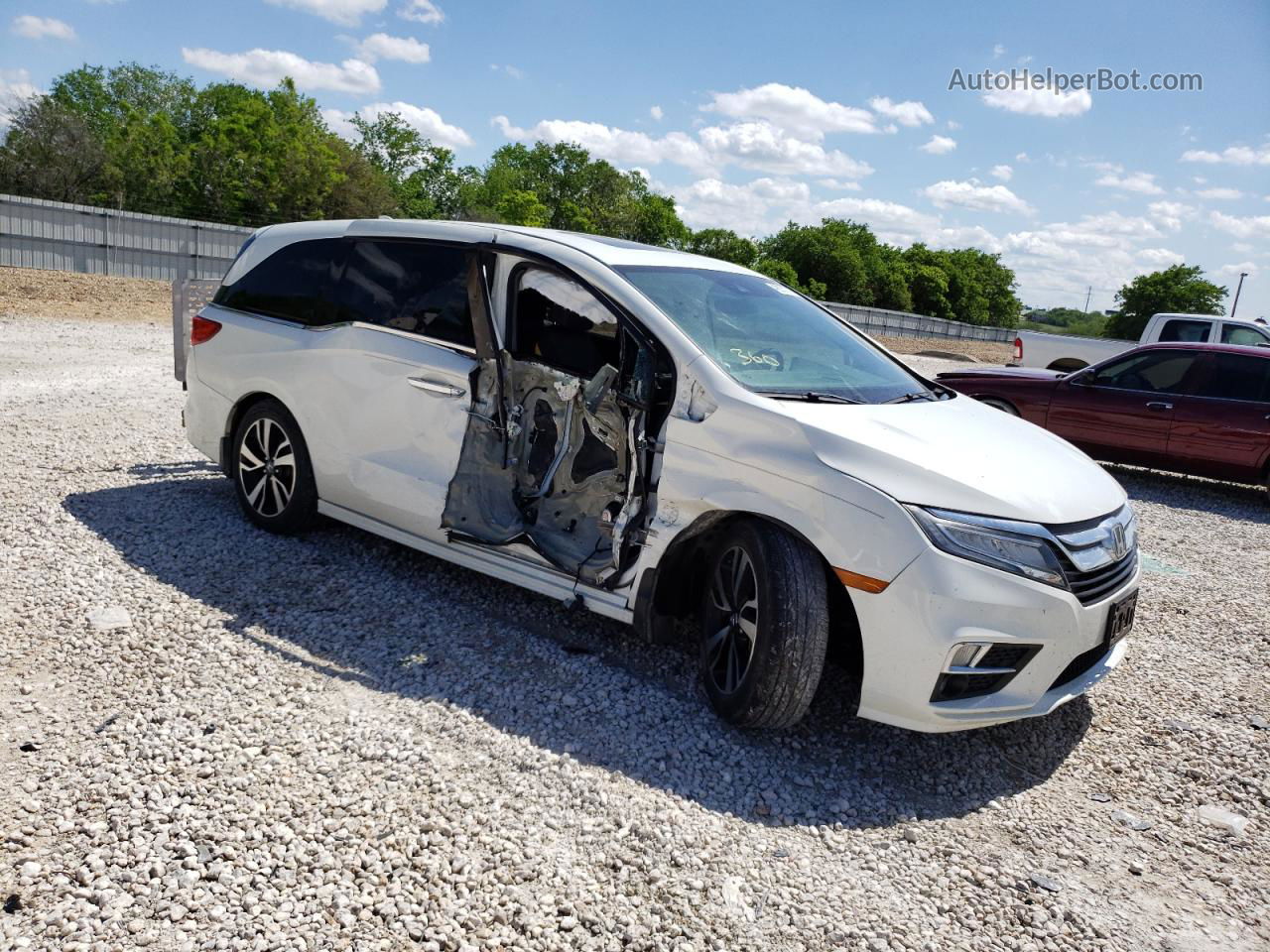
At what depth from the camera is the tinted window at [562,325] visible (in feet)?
14.3

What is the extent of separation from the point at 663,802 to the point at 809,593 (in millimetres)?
901

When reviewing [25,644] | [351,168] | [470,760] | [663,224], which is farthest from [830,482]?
[663,224]

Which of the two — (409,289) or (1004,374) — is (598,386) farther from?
(1004,374)

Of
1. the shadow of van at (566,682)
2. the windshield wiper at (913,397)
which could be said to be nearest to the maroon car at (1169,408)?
the windshield wiper at (913,397)

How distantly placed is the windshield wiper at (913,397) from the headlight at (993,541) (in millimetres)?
1033

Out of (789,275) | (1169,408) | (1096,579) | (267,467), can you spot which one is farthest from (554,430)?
(789,275)

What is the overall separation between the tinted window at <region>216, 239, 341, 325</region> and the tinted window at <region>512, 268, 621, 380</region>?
134 centimetres

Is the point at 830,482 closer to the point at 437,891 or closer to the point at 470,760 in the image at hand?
the point at 470,760

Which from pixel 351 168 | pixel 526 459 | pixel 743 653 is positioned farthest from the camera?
pixel 351 168

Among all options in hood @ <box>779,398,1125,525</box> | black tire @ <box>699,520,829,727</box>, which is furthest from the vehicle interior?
hood @ <box>779,398,1125,525</box>

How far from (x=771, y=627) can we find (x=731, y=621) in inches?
12.9

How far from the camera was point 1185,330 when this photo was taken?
53.3 ft

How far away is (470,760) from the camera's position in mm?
3506

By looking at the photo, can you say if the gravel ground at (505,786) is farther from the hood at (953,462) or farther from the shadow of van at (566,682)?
the hood at (953,462)
